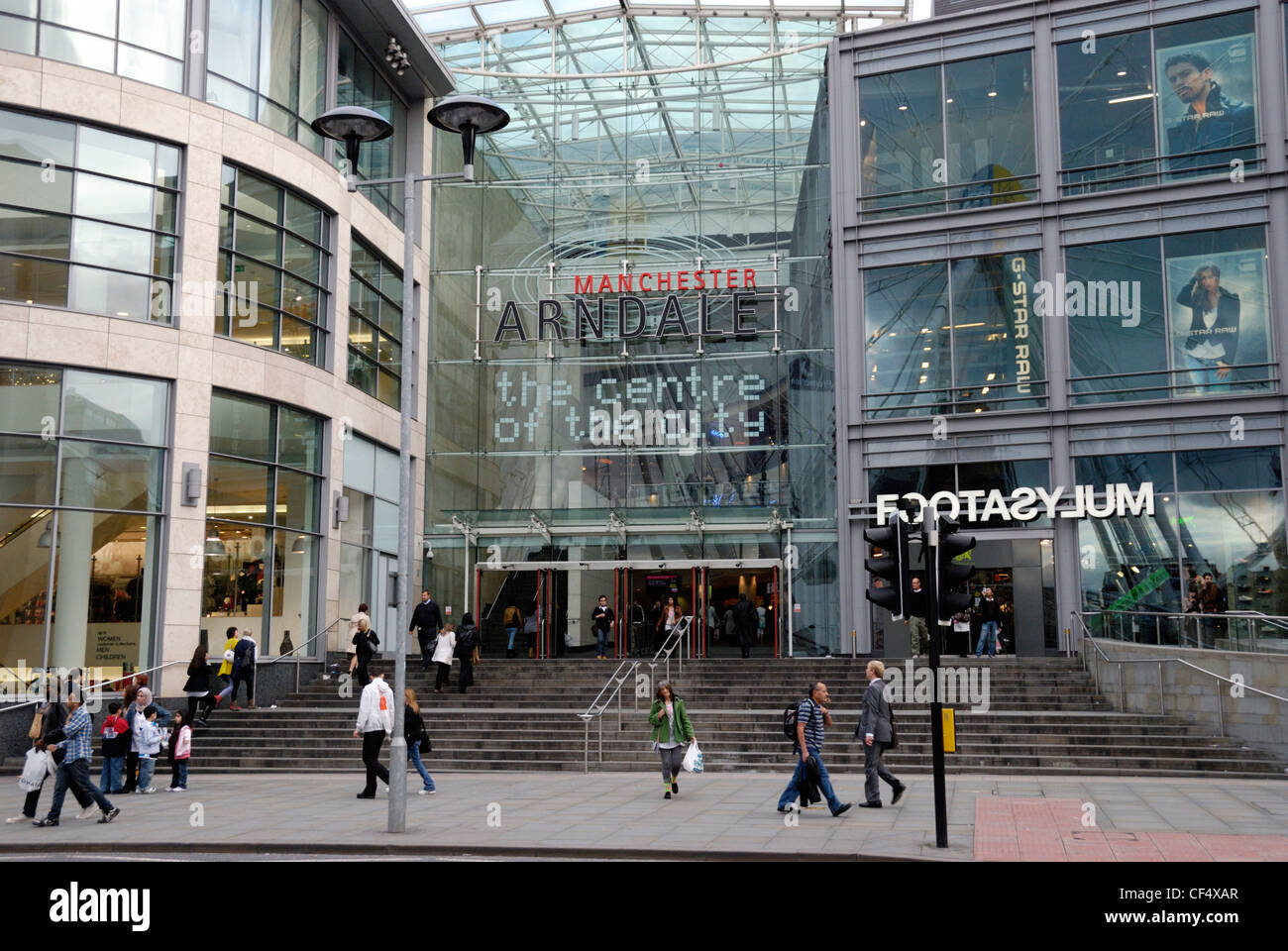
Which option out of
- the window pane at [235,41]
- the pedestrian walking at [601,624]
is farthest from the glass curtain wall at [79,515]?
the pedestrian walking at [601,624]

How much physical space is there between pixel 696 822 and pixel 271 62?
67.5 ft

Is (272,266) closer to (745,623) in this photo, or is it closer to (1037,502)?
(745,623)

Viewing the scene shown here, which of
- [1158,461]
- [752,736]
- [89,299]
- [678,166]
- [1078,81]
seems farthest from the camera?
[678,166]

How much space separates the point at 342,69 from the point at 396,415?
28.7ft

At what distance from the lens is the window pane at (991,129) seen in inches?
1169

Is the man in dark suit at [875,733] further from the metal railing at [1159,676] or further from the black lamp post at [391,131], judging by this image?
the metal railing at [1159,676]

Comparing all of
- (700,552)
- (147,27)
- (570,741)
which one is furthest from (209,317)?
(700,552)

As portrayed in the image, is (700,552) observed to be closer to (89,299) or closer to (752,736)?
(752,736)

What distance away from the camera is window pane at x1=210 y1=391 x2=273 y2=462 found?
81.4ft

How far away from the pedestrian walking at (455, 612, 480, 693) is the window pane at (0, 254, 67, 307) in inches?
383

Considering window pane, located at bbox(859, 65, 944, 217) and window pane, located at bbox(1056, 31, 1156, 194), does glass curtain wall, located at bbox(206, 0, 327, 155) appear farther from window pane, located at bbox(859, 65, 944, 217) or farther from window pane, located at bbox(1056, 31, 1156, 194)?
window pane, located at bbox(1056, 31, 1156, 194)

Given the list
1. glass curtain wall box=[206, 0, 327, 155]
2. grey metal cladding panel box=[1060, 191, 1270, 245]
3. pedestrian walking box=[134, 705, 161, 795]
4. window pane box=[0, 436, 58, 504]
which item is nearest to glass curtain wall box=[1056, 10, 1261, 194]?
grey metal cladding panel box=[1060, 191, 1270, 245]

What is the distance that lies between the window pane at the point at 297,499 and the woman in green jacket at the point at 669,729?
1316 centimetres

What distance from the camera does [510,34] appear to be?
120 ft
